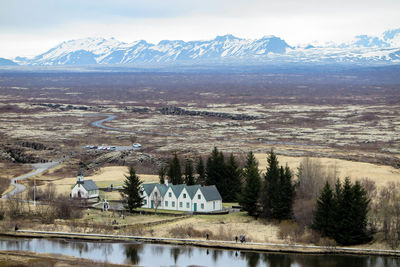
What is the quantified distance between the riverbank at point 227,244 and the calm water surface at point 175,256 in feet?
2.78

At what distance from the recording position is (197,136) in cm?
16875

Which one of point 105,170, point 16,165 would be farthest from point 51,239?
point 16,165

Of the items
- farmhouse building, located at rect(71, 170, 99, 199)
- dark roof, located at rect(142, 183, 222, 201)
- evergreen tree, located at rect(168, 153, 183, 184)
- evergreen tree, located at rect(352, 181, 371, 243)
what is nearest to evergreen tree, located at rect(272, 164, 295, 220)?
dark roof, located at rect(142, 183, 222, 201)

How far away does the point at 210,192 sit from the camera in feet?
260

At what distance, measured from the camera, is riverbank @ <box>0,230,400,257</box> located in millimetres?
61144

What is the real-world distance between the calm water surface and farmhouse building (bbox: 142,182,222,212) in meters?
14.7

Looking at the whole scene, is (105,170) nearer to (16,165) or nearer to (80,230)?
(16,165)

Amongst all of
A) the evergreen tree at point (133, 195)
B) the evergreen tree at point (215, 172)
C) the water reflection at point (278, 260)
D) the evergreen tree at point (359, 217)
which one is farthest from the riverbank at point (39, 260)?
the evergreen tree at point (215, 172)

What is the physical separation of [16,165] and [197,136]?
5517cm

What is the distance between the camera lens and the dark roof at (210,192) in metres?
78.5

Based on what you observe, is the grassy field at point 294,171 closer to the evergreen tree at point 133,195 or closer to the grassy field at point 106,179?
the grassy field at point 106,179

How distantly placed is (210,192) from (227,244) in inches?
629

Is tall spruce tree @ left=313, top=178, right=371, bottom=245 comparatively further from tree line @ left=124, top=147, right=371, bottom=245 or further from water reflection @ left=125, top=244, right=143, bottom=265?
water reflection @ left=125, top=244, right=143, bottom=265

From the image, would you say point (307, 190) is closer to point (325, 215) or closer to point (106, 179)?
point (325, 215)
